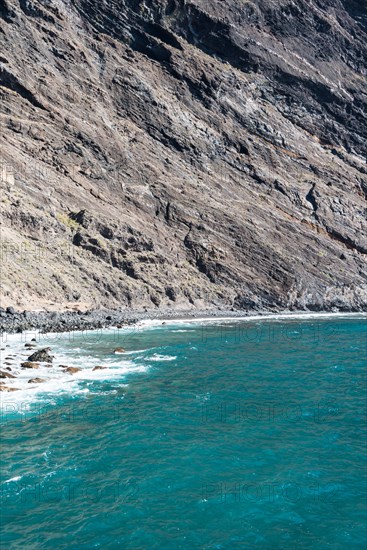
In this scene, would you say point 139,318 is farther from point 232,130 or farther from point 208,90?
point 208,90

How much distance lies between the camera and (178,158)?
8325cm

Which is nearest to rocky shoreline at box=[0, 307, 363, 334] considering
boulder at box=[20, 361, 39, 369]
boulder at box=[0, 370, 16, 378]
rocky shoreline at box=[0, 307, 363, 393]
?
rocky shoreline at box=[0, 307, 363, 393]

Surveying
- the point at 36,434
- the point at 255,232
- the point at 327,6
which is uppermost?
the point at 327,6

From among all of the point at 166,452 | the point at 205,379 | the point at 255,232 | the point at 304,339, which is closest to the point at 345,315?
the point at 255,232

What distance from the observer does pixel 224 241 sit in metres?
73.8

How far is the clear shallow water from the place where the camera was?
11.9 m

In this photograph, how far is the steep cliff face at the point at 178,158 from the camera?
6247 centimetres

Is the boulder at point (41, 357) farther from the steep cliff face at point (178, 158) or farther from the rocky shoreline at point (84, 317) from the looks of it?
the steep cliff face at point (178, 158)

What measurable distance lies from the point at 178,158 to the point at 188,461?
2846 inches

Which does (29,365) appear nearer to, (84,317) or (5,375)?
(5,375)

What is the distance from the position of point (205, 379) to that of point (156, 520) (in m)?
15.4

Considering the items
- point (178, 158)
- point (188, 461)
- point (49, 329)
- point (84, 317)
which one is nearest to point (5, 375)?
point (188, 461)

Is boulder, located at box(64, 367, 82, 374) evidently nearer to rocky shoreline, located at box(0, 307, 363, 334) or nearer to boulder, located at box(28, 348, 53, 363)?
boulder, located at box(28, 348, 53, 363)

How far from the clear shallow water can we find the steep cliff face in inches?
1204
